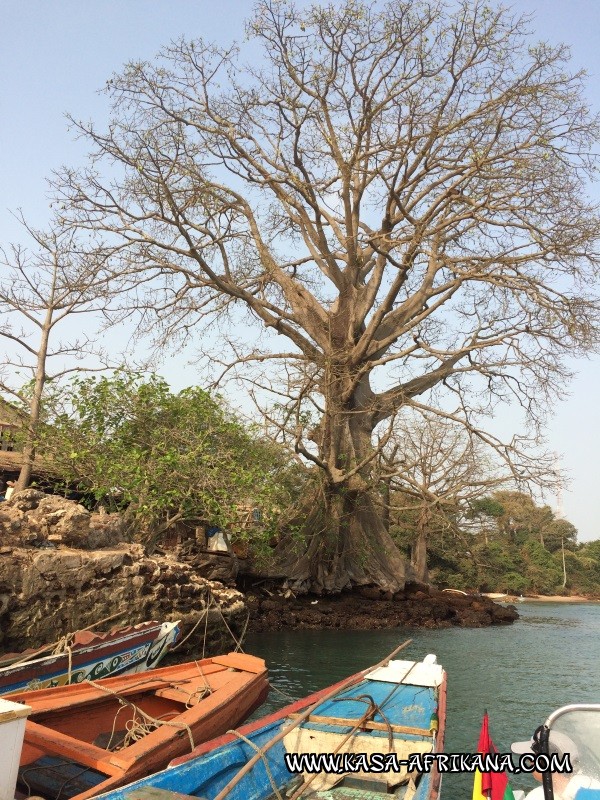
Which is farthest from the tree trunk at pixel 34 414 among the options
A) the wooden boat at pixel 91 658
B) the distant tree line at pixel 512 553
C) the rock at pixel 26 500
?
the distant tree line at pixel 512 553

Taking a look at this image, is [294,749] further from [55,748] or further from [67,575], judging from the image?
[67,575]

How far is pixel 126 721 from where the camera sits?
7.01 m

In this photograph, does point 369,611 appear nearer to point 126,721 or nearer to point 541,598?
point 126,721

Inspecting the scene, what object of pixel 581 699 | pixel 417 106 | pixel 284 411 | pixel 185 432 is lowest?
pixel 581 699

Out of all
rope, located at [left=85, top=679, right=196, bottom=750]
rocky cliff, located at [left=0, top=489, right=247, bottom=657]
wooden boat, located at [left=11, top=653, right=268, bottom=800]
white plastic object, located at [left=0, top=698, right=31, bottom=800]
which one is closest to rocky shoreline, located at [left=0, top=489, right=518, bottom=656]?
rocky cliff, located at [left=0, top=489, right=247, bottom=657]

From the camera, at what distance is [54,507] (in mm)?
12055

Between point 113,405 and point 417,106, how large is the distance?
35.4ft

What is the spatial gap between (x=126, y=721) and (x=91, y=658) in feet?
5.25

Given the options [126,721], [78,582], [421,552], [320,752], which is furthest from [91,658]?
[421,552]

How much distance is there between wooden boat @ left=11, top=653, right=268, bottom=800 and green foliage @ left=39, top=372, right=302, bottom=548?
21.9 feet

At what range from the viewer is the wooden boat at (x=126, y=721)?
5.43m

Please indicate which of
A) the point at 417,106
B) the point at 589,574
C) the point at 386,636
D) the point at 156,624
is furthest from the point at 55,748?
the point at 589,574

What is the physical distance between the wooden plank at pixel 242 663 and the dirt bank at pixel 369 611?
842 cm

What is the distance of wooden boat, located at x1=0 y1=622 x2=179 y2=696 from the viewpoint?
24.1ft
